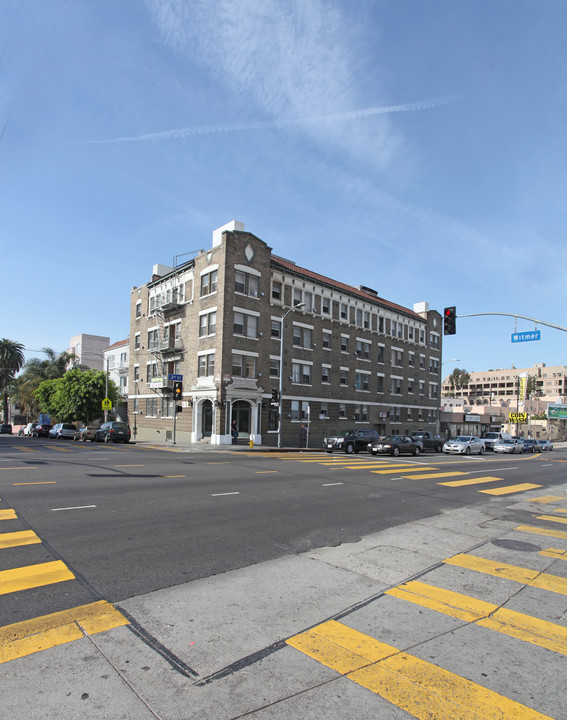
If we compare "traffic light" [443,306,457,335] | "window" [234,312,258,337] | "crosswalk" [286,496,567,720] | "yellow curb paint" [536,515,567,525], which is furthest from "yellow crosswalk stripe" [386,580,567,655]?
"window" [234,312,258,337]

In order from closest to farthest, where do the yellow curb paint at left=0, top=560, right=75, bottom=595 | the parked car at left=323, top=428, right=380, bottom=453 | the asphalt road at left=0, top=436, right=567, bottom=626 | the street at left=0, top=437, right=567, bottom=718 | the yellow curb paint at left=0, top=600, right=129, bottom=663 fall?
the yellow curb paint at left=0, top=600, right=129, bottom=663, the street at left=0, top=437, right=567, bottom=718, the yellow curb paint at left=0, top=560, right=75, bottom=595, the asphalt road at left=0, top=436, right=567, bottom=626, the parked car at left=323, top=428, right=380, bottom=453

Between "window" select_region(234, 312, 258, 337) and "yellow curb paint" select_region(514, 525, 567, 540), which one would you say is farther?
"window" select_region(234, 312, 258, 337)

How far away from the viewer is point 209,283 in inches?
1409

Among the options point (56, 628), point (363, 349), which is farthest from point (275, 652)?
point (363, 349)

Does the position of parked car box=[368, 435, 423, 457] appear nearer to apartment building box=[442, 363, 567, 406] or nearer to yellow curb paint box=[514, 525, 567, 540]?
yellow curb paint box=[514, 525, 567, 540]

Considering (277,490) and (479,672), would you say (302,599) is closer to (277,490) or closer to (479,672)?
(479,672)

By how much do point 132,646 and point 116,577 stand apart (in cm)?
167

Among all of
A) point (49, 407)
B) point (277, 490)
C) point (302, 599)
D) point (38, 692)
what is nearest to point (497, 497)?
point (277, 490)

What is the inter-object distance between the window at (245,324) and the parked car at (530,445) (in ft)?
91.2

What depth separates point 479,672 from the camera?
372cm

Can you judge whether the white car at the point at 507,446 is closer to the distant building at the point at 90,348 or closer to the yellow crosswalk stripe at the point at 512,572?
the yellow crosswalk stripe at the point at 512,572

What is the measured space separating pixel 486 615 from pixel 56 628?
432 cm

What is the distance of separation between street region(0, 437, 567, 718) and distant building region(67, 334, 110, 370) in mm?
72695

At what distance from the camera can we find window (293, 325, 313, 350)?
39.1 metres
